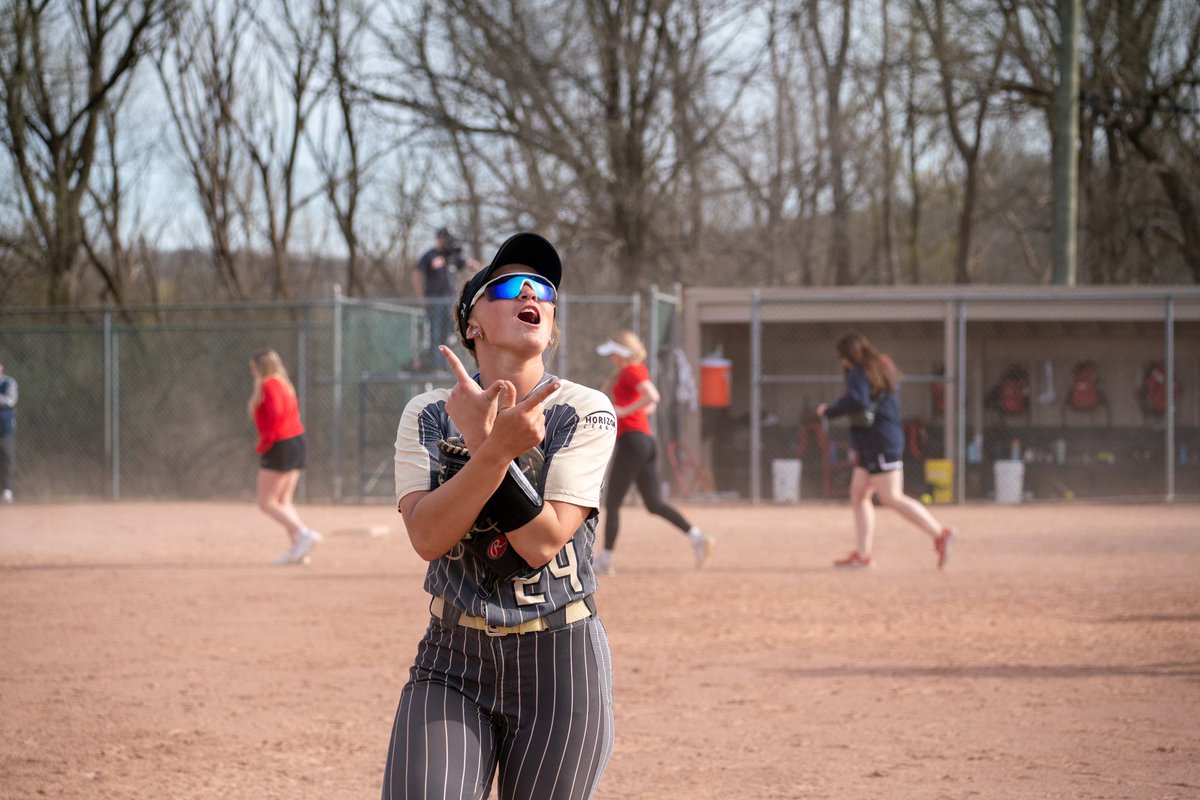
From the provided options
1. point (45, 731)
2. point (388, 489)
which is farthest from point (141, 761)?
point (388, 489)

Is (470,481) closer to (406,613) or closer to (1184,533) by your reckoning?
(406,613)

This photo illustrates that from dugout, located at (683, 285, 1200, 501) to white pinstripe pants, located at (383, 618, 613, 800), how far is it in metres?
15.2

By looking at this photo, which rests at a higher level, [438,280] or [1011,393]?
[438,280]

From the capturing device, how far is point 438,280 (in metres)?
17.8

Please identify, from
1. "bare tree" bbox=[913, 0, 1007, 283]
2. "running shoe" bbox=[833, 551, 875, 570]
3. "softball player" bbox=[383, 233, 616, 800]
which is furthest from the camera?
"bare tree" bbox=[913, 0, 1007, 283]

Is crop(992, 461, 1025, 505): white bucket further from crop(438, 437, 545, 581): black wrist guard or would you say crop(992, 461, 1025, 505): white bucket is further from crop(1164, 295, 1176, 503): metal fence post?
crop(438, 437, 545, 581): black wrist guard

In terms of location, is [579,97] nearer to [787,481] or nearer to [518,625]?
[787,481]

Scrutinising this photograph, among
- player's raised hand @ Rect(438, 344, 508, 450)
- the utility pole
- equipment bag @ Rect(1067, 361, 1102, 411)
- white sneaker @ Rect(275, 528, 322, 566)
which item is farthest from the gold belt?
equipment bag @ Rect(1067, 361, 1102, 411)

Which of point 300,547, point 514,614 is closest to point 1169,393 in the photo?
point 300,547

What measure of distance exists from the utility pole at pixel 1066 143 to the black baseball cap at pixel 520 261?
19.0 m

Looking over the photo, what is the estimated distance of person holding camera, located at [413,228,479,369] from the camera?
17594 mm

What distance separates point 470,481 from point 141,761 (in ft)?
11.5

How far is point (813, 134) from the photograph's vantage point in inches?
1104

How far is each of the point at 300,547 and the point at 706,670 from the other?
18.0ft
